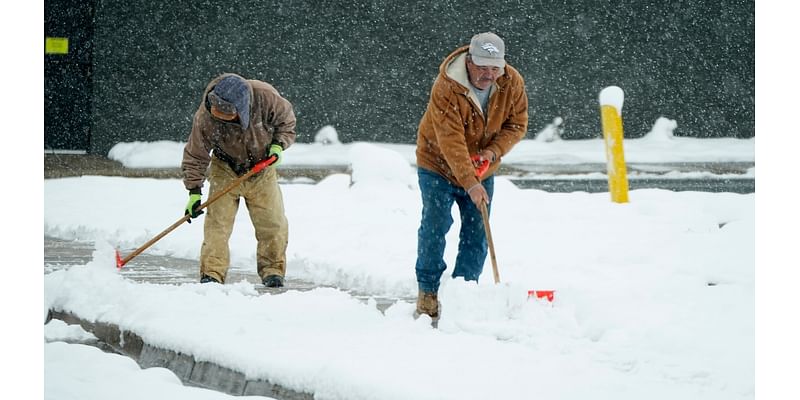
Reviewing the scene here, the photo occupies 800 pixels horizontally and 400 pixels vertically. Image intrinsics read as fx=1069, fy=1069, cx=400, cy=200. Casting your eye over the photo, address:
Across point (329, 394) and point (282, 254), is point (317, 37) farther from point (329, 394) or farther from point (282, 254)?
point (329, 394)

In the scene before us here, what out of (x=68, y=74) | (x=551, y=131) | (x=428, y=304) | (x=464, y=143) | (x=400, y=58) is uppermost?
(x=400, y=58)

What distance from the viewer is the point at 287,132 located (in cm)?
709

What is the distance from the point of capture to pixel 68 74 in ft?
52.6

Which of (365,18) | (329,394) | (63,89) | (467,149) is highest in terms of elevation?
(365,18)

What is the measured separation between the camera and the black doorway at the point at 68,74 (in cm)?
1590

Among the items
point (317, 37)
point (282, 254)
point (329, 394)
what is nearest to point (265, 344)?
point (329, 394)

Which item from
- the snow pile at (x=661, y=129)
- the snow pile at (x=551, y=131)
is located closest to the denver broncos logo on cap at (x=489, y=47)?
the snow pile at (x=551, y=131)

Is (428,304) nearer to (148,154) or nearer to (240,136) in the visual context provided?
(240,136)

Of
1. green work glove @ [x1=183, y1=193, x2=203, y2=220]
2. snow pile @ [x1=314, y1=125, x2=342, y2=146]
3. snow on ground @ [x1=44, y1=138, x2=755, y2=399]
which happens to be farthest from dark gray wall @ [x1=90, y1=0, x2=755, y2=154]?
green work glove @ [x1=183, y1=193, x2=203, y2=220]

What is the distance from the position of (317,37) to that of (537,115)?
3789mm

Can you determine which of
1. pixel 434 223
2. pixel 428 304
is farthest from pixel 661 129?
pixel 428 304

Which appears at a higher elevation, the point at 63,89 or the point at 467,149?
the point at 63,89

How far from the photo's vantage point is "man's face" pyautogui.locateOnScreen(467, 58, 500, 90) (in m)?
5.69

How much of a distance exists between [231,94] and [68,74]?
10.4m
